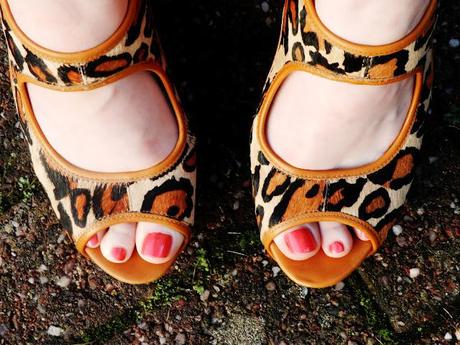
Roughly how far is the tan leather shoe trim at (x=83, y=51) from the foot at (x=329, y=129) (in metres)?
0.31

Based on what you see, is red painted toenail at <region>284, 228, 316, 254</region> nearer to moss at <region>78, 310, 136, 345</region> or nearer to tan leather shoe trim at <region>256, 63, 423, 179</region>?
tan leather shoe trim at <region>256, 63, 423, 179</region>

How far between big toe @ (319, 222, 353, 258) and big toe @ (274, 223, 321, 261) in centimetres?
1

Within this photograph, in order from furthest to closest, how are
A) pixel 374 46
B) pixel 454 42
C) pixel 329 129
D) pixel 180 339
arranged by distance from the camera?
pixel 454 42 < pixel 180 339 < pixel 329 129 < pixel 374 46

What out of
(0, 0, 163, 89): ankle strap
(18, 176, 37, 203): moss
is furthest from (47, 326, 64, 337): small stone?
(0, 0, 163, 89): ankle strap

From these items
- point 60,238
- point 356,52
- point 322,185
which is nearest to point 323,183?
point 322,185

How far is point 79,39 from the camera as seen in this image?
103 cm

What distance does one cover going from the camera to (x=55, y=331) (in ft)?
4.37

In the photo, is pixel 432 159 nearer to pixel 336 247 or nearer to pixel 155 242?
pixel 336 247

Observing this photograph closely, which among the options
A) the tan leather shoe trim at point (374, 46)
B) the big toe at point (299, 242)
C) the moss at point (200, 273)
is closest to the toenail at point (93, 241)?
the moss at point (200, 273)

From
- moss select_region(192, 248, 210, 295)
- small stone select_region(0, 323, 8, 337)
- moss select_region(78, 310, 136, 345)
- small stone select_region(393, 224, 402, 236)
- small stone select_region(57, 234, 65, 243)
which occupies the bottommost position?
moss select_region(78, 310, 136, 345)

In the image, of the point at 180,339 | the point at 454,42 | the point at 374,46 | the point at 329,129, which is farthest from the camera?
the point at 454,42

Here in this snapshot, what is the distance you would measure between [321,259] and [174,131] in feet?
1.19

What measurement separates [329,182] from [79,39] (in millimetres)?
492

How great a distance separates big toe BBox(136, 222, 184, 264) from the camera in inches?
46.6
